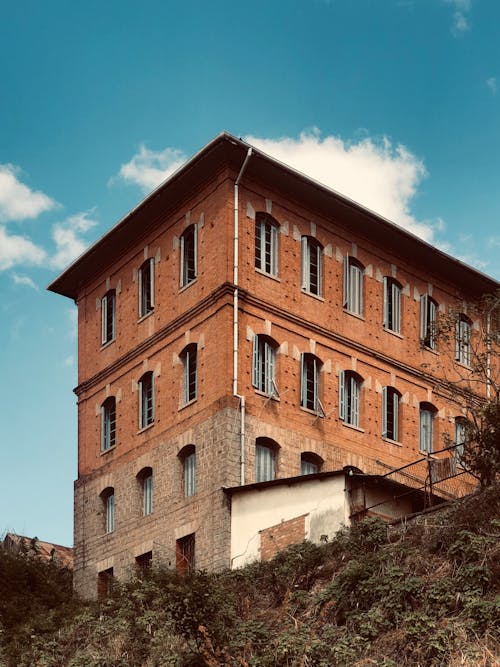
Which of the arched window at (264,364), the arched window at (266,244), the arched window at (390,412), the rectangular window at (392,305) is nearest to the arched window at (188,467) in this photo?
the arched window at (264,364)

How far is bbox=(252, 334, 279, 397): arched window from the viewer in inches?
1330

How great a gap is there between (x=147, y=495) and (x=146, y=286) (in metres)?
6.32

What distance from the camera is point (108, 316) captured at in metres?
39.1

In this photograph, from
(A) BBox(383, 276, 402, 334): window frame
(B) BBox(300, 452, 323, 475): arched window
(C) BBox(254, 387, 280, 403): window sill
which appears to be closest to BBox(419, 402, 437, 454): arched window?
(A) BBox(383, 276, 402, 334): window frame

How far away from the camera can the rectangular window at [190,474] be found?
33.3 metres

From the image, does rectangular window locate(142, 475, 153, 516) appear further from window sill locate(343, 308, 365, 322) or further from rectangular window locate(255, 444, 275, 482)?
window sill locate(343, 308, 365, 322)

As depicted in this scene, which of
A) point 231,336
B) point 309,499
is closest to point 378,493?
point 309,499

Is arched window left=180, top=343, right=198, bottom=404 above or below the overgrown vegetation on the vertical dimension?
above

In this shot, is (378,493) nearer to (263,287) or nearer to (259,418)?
(259,418)

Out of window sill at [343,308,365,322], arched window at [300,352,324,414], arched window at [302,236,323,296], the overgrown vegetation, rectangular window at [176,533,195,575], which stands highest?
arched window at [302,236,323,296]

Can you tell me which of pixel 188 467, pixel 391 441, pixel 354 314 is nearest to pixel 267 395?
pixel 188 467

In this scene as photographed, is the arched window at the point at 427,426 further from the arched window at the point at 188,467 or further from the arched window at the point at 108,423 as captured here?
the arched window at the point at 108,423

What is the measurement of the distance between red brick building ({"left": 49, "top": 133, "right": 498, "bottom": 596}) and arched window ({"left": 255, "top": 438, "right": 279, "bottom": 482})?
51mm

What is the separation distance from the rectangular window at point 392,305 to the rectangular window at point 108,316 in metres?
8.31
